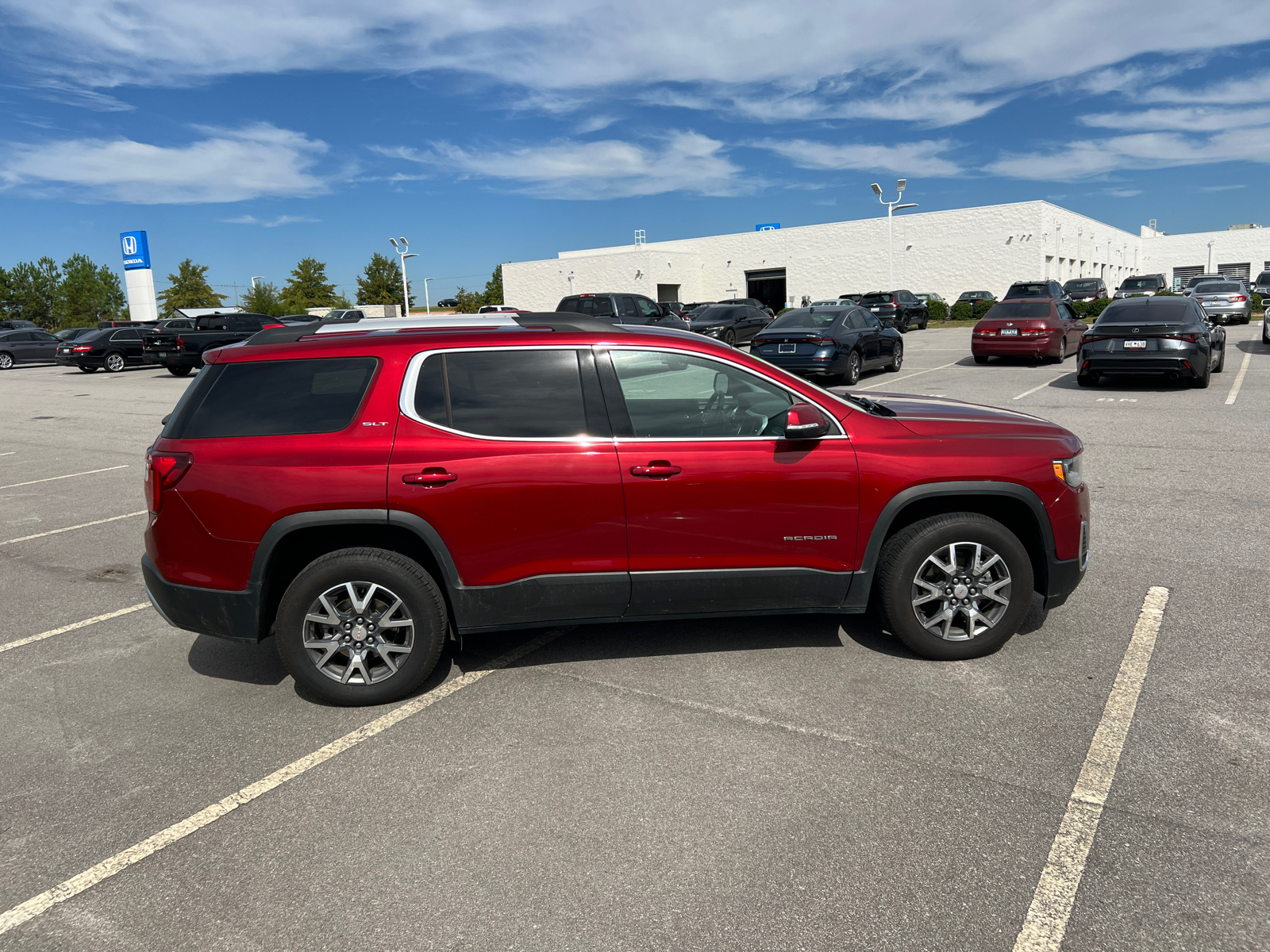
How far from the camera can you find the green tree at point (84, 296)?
272 feet

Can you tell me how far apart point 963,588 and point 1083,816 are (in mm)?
1389

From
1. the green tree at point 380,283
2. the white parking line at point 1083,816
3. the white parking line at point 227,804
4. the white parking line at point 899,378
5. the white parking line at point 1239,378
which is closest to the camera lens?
the white parking line at point 1083,816

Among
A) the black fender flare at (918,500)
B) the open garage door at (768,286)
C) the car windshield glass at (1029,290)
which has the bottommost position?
the black fender flare at (918,500)

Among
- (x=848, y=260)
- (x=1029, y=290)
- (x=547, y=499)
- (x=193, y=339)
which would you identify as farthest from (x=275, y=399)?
(x=848, y=260)

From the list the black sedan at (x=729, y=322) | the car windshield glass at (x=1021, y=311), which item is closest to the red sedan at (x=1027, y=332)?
the car windshield glass at (x=1021, y=311)

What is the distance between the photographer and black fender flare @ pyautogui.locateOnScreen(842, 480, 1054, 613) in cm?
418

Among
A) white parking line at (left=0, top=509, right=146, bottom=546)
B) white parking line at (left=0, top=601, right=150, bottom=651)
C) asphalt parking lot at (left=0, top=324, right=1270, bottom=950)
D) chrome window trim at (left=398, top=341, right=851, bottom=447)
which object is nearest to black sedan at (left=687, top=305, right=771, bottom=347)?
white parking line at (left=0, top=509, right=146, bottom=546)

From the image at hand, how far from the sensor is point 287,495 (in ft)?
12.7

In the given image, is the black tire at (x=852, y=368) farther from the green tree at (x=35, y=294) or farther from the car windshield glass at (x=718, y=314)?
the green tree at (x=35, y=294)

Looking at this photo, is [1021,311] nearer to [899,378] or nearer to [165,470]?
[899,378]

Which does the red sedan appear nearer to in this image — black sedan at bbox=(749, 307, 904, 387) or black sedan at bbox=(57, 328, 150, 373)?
black sedan at bbox=(749, 307, 904, 387)

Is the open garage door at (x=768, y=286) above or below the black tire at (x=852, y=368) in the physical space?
above

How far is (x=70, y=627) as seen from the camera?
5.34 meters

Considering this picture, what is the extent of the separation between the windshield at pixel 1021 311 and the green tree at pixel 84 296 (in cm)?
8280
